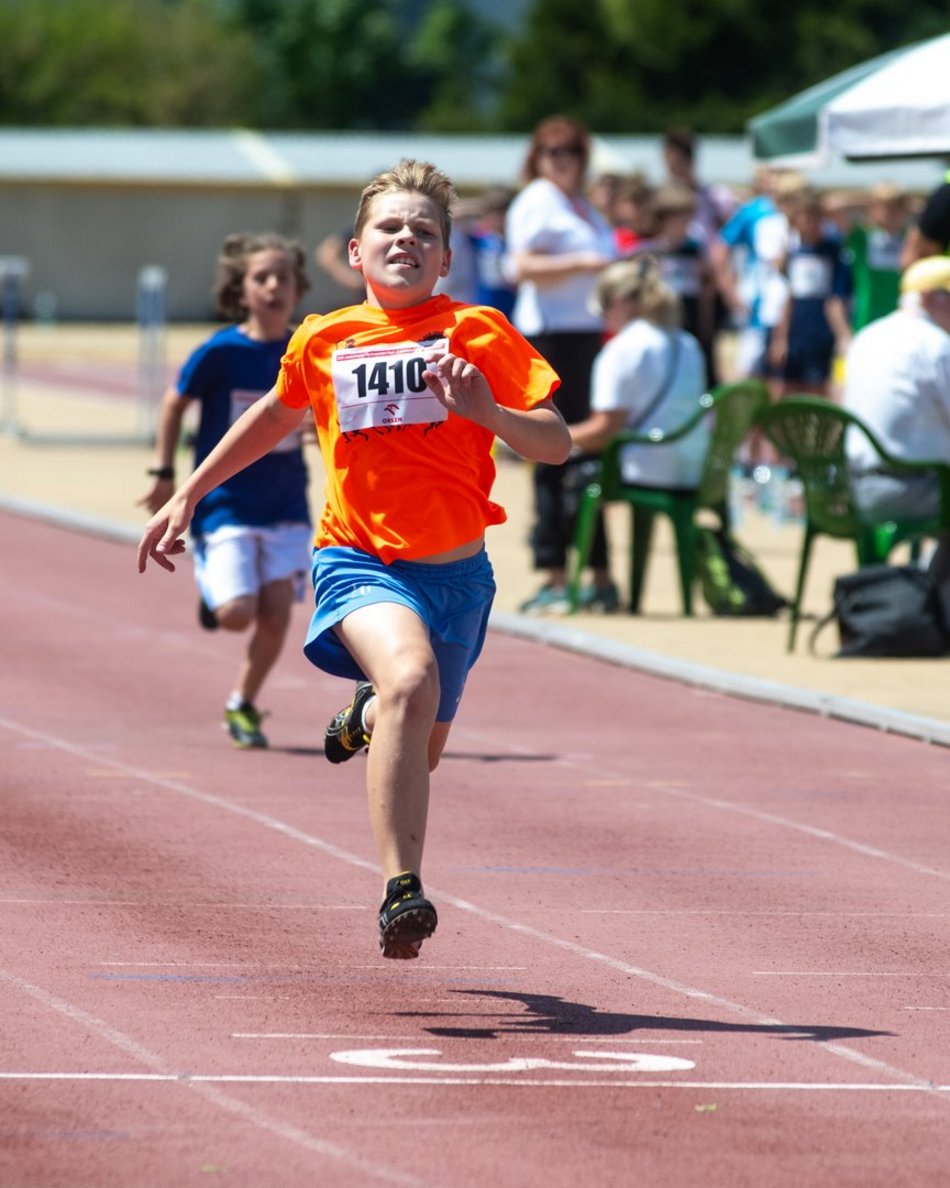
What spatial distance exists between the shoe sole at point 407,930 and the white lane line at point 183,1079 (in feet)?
1.94

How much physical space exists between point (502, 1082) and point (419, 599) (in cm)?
125

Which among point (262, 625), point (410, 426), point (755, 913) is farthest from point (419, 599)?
point (262, 625)

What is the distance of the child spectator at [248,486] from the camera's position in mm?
9836

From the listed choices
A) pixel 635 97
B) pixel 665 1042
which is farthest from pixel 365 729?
pixel 635 97

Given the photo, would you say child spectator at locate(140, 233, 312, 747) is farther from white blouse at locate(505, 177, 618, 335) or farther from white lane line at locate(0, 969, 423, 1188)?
white blouse at locate(505, 177, 618, 335)

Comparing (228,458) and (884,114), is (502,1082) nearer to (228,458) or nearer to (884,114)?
(228,458)

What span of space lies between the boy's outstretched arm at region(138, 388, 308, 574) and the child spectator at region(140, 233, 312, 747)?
3.38 meters

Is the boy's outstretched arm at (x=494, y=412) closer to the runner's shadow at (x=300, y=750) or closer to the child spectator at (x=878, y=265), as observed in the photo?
the runner's shadow at (x=300, y=750)

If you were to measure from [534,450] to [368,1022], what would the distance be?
4.40ft

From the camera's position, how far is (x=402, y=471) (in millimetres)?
6180

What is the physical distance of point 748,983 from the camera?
6.40 metres

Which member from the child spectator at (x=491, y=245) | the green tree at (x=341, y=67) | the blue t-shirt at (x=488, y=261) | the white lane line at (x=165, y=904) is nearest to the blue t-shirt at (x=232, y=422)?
the white lane line at (x=165, y=904)

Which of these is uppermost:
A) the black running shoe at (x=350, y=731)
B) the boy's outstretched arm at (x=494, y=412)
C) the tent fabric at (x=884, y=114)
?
the tent fabric at (x=884, y=114)

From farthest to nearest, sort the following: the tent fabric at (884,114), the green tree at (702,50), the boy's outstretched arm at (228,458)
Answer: the green tree at (702,50), the tent fabric at (884,114), the boy's outstretched arm at (228,458)
